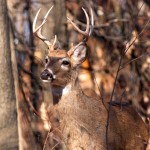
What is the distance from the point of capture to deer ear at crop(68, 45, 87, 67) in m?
7.95

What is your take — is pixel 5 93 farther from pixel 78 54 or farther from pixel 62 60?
pixel 78 54

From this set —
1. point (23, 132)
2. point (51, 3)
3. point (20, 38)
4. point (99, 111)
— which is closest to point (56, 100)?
point (99, 111)

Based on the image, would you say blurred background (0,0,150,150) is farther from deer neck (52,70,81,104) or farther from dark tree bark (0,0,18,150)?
dark tree bark (0,0,18,150)

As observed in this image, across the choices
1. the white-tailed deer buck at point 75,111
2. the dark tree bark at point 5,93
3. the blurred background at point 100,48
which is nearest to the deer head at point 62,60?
the white-tailed deer buck at point 75,111

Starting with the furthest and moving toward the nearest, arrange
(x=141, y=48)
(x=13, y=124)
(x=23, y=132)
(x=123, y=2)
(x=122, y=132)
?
(x=123, y=2)
(x=141, y=48)
(x=23, y=132)
(x=122, y=132)
(x=13, y=124)

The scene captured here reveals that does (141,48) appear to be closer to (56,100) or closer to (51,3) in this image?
(51,3)

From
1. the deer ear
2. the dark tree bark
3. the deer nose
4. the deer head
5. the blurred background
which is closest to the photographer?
the deer nose

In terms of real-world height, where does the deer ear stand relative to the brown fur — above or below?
above

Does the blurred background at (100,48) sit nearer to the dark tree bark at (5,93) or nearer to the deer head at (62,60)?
the deer head at (62,60)

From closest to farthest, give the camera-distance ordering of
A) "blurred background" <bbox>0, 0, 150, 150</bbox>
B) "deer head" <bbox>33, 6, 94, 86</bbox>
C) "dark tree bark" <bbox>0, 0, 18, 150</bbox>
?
"dark tree bark" <bbox>0, 0, 18, 150</bbox> < "deer head" <bbox>33, 6, 94, 86</bbox> < "blurred background" <bbox>0, 0, 150, 150</bbox>

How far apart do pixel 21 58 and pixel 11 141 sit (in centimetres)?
807

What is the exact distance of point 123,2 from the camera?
15320mm

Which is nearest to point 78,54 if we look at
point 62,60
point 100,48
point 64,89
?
point 62,60

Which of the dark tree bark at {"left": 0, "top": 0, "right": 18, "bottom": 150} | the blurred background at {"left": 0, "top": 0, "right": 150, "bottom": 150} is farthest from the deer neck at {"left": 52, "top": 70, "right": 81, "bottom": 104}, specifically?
the blurred background at {"left": 0, "top": 0, "right": 150, "bottom": 150}
